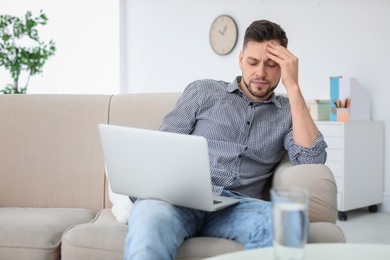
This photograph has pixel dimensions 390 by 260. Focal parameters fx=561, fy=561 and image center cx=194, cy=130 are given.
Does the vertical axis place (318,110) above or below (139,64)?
below

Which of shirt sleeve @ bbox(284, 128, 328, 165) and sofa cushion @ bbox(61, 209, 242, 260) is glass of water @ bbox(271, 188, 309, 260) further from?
shirt sleeve @ bbox(284, 128, 328, 165)

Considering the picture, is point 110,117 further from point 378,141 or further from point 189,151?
point 378,141

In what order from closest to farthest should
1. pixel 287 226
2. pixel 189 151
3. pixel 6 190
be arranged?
pixel 287 226 < pixel 189 151 < pixel 6 190

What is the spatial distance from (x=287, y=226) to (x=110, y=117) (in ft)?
5.25

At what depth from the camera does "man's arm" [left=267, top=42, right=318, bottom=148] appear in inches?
78.8

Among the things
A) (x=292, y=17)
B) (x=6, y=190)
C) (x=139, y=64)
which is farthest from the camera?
(x=139, y=64)

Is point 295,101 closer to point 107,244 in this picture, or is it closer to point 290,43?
point 107,244

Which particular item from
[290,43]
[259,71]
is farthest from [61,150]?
[290,43]

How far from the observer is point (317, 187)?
5.79ft

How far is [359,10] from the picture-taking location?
172 inches

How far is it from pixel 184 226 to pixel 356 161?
2796mm

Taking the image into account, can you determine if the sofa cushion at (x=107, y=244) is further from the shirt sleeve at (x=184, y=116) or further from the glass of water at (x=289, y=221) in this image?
the glass of water at (x=289, y=221)

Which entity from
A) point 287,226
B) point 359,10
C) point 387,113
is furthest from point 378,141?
point 287,226

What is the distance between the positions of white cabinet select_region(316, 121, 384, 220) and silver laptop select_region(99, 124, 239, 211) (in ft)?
8.38
